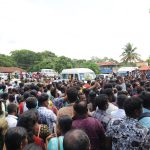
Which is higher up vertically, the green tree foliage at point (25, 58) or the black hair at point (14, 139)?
the green tree foliage at point (25, 58)

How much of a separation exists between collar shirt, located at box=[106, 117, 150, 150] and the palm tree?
71.9 metres

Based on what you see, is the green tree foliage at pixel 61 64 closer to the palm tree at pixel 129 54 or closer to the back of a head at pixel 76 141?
the palm tree at pixel 129 54

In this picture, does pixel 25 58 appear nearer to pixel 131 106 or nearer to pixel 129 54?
pixel 129 54

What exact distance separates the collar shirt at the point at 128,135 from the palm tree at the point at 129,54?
2832 inches

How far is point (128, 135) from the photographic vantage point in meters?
3.82

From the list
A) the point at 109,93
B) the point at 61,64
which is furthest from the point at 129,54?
the point at 109,93

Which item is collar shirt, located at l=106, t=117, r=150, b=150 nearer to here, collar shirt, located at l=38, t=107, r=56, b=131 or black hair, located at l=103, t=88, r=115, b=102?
collar shirt, located at l=38, t=107, r=56, b=131

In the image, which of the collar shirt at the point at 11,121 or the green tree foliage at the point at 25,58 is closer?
the collar shirt at the point at 11,121

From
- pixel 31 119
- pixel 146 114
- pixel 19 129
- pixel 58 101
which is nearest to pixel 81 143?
pixel 19 129

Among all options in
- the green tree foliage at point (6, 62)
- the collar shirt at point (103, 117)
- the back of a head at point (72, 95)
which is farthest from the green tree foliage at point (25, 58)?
the collar shirt at point (103, 117)

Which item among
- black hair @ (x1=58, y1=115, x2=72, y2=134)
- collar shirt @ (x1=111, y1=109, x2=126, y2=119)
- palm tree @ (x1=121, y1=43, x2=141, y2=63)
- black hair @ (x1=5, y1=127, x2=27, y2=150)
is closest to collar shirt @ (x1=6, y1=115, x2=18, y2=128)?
collar shirt @ (x1=111, y1=109, x2=126, y2=119)

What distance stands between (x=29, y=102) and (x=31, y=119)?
6.15 ft

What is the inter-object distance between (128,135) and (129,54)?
72.4 metres

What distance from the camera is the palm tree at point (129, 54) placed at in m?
75.0
